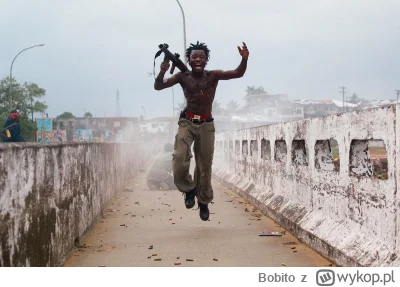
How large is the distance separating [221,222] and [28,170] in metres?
4.51

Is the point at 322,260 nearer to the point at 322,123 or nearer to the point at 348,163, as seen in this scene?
the point at 348,163

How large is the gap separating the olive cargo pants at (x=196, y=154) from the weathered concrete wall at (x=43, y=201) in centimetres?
117

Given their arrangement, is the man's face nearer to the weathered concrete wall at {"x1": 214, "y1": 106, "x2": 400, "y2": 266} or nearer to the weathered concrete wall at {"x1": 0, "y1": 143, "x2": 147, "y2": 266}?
the weathered concrete wall at {"x1": 214, "y1": 106, "x2": 400, "y2": 266}

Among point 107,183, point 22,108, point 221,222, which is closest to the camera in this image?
point 221,222

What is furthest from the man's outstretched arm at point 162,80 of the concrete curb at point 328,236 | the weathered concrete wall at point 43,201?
the concrete curb at point 328,236

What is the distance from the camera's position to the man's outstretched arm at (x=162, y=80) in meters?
7.06

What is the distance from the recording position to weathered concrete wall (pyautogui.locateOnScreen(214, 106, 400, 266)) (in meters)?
4.73

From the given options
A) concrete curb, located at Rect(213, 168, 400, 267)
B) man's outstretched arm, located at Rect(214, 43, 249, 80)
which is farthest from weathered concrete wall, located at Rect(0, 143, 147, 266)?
concrete curb, located at Rect(213, 168, 400, 267)

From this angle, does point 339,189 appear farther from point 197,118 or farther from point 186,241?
point 197,118

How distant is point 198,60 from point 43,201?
2.99 meters

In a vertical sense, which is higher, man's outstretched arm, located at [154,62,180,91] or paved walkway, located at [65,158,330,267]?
man's outstretched arm, located at [154,62,180,91]

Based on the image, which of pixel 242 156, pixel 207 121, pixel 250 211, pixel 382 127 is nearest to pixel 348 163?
pixel 382 127

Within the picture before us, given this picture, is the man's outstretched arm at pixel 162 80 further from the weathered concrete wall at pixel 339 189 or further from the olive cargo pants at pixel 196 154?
the weathered concrete wall at pixel 339 189

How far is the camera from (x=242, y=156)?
44.5 feet
